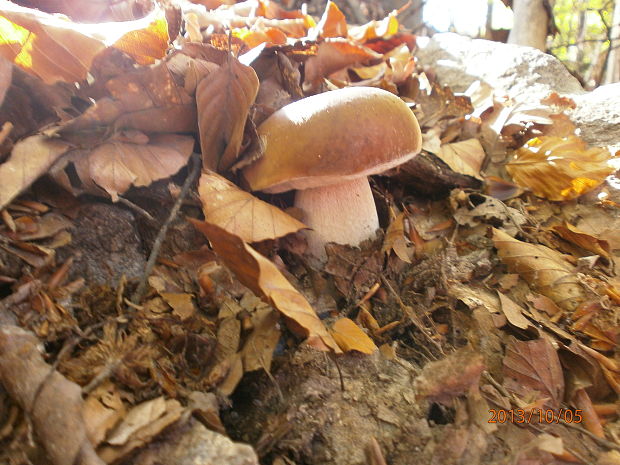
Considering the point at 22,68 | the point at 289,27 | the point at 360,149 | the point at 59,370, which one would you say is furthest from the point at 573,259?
the point at 289,27

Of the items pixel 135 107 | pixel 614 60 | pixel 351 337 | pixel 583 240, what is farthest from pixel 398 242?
pixel 614 60

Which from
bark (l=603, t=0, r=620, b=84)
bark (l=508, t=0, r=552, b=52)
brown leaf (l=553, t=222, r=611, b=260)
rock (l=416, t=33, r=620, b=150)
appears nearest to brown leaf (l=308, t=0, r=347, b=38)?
rock (l=416, t=33, r=620, b=150)

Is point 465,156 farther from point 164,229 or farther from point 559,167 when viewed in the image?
point 164,229

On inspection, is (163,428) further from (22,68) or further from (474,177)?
(474,177)

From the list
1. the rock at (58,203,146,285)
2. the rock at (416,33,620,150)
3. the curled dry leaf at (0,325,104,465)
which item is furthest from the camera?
the rock at (416,33,620,150)

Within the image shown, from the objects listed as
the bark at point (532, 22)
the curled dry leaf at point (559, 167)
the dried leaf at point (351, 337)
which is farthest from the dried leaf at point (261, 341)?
the bark at point (532, 22)

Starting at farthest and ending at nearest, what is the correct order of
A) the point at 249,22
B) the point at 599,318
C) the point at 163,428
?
1. the point at 249,22
2. the point at 599,318
3. the point at 163,428

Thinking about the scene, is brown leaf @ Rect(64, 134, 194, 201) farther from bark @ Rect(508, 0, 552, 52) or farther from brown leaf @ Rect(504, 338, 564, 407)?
bark @ Rect(508, 0, 552, 52)
